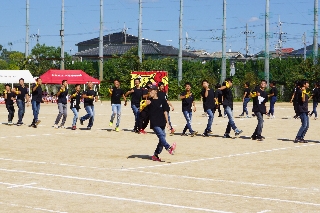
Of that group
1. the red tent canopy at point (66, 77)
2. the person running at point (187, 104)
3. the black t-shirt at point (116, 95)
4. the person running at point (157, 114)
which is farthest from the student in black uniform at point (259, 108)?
the red tent canopy at point (66, 77)

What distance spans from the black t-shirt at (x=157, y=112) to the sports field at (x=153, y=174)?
925mm

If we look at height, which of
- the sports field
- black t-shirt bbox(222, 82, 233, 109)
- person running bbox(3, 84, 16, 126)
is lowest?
the sports field

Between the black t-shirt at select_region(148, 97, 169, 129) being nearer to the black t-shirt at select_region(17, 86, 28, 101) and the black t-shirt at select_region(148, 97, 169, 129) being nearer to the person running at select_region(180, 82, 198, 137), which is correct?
the person running at select_region(180, 82, 198, 137)

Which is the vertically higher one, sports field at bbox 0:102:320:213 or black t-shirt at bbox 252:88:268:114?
black t-shirt at bbox 252:88:268:114

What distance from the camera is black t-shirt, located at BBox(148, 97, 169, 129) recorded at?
57.3 feet

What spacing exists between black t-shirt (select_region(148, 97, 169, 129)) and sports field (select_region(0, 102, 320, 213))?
0.92 metres

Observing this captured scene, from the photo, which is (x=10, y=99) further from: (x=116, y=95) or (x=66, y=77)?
(x=66, y=77)

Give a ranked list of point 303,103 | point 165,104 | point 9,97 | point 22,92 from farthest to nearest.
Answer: point 9,97 → point 22,92 → point 303,103 → point 165,104

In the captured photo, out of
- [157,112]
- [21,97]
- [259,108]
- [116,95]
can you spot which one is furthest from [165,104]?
[21,97]

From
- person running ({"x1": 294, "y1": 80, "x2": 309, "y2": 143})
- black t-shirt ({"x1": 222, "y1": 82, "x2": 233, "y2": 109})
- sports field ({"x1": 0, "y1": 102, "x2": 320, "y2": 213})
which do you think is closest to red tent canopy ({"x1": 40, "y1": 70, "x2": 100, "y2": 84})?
sports field ({"x1": 0, "y1": 102, "x2": 320, "y2": 213})

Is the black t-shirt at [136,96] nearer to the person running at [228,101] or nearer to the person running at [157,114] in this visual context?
the person running at [228,101]

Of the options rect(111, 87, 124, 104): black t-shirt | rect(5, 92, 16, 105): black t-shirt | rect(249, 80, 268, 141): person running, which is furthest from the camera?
rect(5, 92, 16, 105): black t-shirt

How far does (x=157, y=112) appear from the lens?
17.5 metres

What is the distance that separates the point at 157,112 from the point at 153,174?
102 inches
